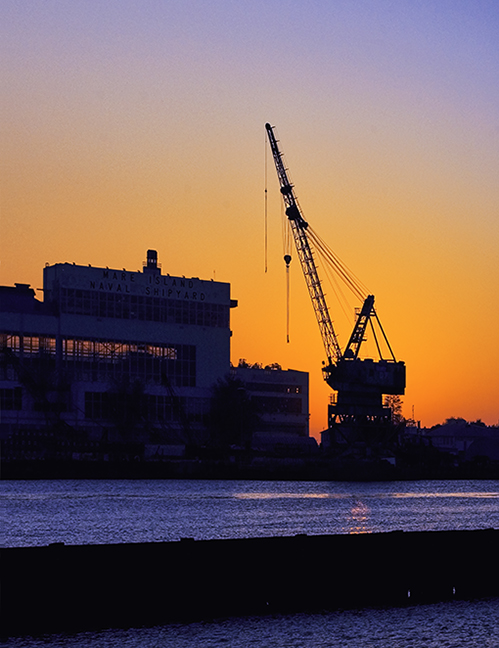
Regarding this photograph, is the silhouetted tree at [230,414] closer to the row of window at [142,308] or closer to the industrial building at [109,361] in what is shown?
the industrial building at [109,361]

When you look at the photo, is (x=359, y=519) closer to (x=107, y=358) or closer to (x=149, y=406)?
(x=149, y=406)

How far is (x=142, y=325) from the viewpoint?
179625 mm

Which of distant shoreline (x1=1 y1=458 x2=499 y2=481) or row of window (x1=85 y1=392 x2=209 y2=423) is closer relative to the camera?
distant shoreline (x1=1 y1=458 x2=499 y2=481)

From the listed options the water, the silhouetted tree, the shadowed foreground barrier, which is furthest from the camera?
the silhouetted tree

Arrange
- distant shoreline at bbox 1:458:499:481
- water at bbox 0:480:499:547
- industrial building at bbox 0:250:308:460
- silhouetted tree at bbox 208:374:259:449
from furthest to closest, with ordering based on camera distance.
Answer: silhouetted tree at bbox 208:374:259:449, industrial building at bbox 0:250:308:460, distant shoreline at bbox 1:458:499:481, water at bbox 0:480:499:547

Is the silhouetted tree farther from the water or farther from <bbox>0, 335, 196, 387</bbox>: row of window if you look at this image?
the water

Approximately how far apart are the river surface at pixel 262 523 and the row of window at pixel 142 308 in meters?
28.1

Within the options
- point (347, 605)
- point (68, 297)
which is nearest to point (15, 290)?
point (68, 297)

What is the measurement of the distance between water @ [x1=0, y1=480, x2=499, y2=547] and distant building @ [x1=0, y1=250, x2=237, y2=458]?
21.7 metres

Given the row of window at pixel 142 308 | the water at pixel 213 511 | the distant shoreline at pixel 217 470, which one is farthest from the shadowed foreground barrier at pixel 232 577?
the row of window at pixel 142 308

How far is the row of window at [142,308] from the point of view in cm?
17512

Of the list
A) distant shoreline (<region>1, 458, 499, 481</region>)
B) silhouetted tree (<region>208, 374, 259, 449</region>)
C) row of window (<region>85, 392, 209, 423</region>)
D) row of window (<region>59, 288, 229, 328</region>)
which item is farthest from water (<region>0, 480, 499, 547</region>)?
row of window (<region>59, 288, 229, 328</region>)

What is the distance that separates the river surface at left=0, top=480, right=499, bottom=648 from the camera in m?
36.8

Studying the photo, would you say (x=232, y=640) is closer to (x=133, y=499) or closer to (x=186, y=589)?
(x=186, y=589)
